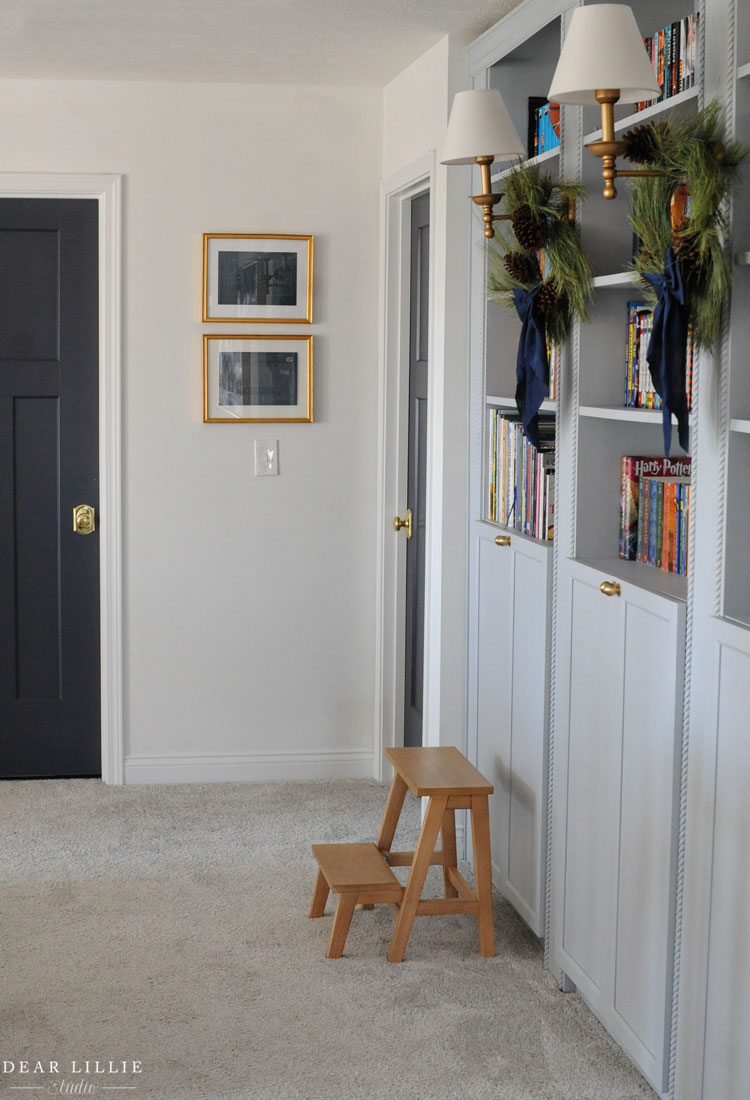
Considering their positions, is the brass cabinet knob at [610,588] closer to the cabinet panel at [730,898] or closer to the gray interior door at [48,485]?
the cabinet panel at [730,898]

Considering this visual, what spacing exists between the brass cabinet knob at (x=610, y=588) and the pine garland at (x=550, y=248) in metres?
0.59

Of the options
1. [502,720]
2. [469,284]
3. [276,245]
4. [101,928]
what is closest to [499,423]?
[469,284]

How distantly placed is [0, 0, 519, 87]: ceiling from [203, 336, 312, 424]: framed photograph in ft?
2.85

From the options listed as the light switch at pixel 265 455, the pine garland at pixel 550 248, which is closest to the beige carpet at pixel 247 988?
the light switch at pixel 265 455

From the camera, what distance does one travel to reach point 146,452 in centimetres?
423

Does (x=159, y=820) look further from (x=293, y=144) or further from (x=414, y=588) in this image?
(x=293, y=144)

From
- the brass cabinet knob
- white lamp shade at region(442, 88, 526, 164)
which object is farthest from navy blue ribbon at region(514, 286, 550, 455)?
the brass cabinet knob

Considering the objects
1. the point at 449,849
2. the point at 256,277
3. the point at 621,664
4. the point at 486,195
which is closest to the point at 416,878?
the point at 449,849

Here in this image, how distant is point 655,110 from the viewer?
2.35 metres

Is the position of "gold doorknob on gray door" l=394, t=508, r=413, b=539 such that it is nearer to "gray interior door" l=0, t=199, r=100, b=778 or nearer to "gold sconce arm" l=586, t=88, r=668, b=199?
"gray interior door" l=0, t=199, r=100, b=778

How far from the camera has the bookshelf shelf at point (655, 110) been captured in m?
2.20

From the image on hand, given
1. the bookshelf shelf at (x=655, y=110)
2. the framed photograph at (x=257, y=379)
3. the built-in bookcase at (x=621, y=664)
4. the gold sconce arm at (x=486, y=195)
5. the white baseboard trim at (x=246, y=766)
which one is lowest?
the white baseboard trim at (x=246, y=766)

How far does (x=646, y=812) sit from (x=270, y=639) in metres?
2.19

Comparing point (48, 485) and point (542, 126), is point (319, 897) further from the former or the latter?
point (542, 126)
